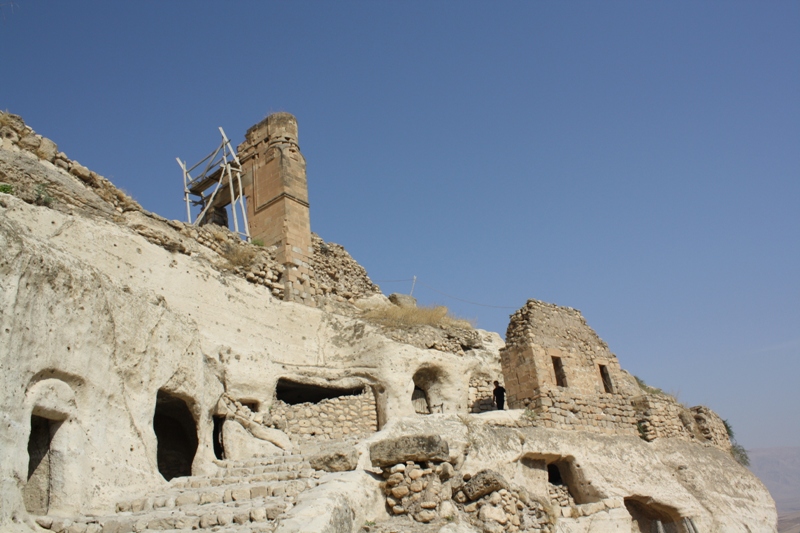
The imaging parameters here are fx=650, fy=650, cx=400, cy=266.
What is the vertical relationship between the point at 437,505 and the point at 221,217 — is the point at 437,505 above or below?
below

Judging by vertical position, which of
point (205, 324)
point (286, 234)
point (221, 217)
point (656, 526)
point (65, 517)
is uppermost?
point (221, 217)

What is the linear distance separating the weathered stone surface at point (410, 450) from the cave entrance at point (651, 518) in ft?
21.3

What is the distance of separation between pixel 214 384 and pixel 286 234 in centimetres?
618

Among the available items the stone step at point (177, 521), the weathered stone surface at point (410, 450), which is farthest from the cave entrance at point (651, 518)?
the stone step at point (177, 521)

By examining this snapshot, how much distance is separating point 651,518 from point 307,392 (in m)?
7.22

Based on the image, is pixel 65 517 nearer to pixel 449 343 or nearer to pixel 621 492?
pixel 621 492

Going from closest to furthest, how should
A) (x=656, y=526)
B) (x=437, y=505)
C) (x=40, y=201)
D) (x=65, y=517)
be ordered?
(x=65, y=517) < (x=437, y=505) < (x=40, y=201) < (x=656, y=526)

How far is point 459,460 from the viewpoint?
364 inches

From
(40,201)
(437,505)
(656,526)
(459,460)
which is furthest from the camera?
(656,526)

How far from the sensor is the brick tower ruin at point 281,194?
49.3 ft

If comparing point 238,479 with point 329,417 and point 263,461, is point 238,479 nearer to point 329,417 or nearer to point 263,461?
point 263,461

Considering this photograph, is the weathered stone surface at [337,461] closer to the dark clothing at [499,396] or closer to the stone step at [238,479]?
the stone step at [238,479]

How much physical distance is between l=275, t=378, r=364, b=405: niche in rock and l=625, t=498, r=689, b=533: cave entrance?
5.75 m

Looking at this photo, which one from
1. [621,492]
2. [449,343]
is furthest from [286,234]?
[621,492]
